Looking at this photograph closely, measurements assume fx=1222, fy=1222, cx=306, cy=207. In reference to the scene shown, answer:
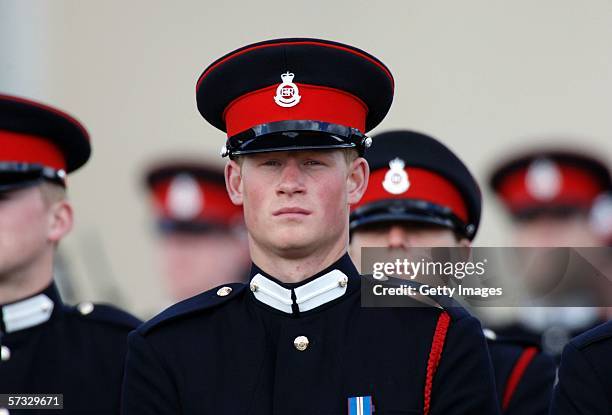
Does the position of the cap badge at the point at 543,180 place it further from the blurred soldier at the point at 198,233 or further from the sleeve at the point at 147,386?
the sleeve at the point at 147,386

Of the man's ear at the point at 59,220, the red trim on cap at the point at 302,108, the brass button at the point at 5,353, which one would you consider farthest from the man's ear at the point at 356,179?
the brass button at the point at 5,353

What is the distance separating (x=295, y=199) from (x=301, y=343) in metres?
0.39

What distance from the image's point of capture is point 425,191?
416 centimetres

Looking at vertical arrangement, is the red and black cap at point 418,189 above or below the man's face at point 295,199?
above

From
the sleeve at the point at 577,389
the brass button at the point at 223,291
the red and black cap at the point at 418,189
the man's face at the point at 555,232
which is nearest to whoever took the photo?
the sleeve at the point at 577,389

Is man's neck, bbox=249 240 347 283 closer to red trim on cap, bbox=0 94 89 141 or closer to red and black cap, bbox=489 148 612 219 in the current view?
red trim on cap, bbox=0 94 89 141

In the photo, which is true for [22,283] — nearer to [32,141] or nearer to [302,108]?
[32,141]

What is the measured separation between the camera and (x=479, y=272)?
149 inches

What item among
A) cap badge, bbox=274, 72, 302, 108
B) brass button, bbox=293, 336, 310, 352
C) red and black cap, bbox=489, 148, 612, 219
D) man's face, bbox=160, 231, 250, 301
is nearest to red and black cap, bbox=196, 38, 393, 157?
cap badge, bbox=274, 72, 302, 108

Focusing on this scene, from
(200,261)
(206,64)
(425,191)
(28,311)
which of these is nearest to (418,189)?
(425,191)

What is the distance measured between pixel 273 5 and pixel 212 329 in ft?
19.2

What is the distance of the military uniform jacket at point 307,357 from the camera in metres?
3.06

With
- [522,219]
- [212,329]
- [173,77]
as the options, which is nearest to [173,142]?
[173,77]

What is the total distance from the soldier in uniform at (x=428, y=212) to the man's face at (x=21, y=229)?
3.43 feet
